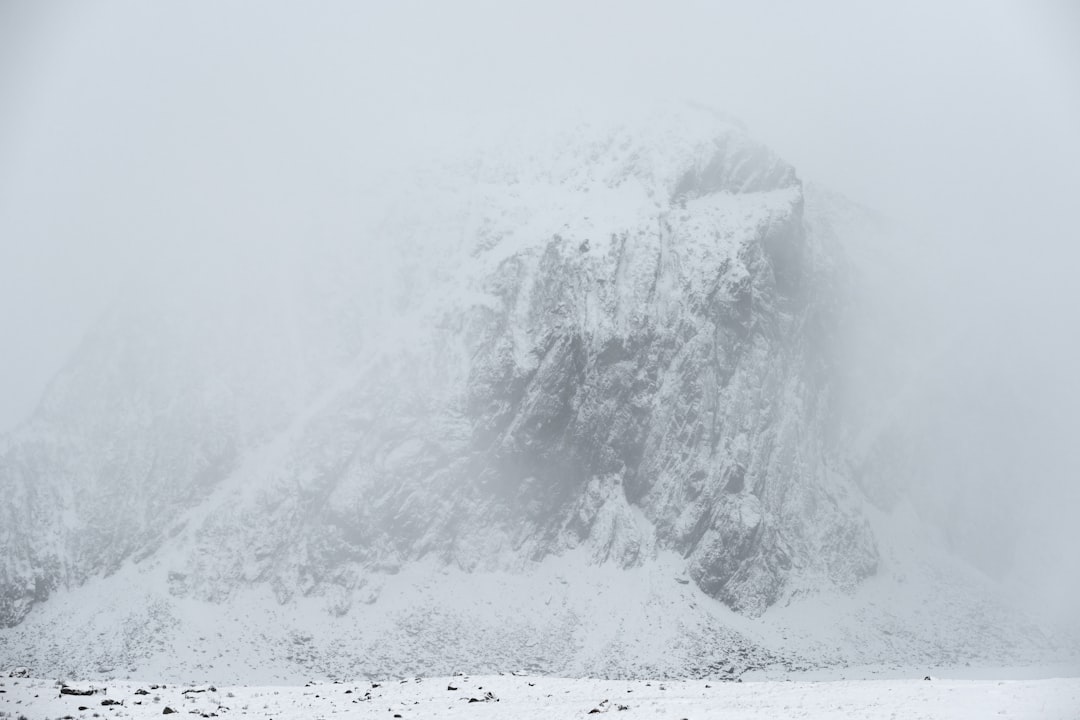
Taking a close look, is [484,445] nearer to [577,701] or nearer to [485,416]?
[485,416]

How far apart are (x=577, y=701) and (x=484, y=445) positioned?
53516 mm

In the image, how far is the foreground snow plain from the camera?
2611 cm

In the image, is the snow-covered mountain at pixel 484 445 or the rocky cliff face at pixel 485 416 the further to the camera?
the rocky cliff face at pixel 485 416

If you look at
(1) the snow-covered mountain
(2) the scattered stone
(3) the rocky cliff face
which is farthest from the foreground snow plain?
(3) the rocky cliff face

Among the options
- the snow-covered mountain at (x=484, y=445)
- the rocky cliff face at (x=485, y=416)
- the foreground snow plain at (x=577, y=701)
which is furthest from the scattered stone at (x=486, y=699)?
the rocky cliff face at (x=485, y=416)

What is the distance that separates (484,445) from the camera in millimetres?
84188

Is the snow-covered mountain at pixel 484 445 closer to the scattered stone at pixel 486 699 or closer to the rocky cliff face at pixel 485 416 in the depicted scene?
the rocky cliff face at pixel 485 416

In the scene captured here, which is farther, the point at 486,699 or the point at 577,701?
the point at 486,699

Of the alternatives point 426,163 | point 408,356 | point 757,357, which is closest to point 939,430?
point 757,357

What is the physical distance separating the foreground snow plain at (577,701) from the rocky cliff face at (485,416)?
42425mm

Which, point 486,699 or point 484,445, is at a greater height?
point 486,699

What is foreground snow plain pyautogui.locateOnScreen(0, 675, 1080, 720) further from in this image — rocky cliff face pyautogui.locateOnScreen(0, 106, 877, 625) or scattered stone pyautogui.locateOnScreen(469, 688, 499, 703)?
rocky cliff face pyautogui.locateOnScreen(0, 106, 877, 625)

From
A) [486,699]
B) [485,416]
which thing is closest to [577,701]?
[486,699]

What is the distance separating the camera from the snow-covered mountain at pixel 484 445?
7156cm
